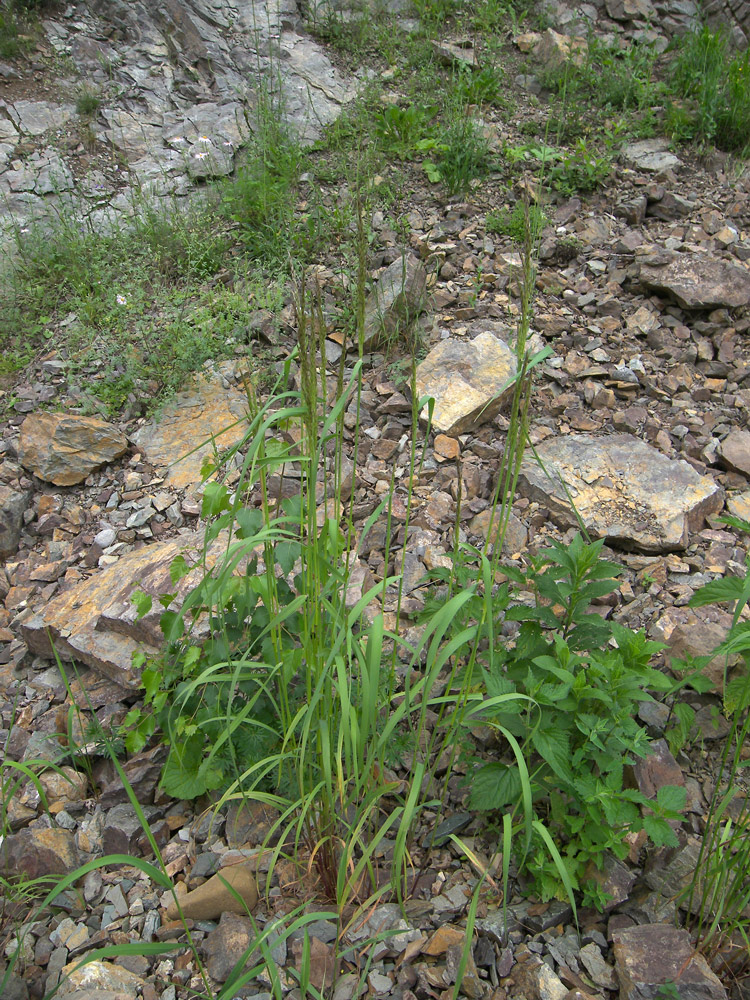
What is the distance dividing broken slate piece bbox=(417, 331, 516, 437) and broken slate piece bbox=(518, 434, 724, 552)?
0.37 meters

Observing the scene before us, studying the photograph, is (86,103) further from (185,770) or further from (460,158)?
(185,770)

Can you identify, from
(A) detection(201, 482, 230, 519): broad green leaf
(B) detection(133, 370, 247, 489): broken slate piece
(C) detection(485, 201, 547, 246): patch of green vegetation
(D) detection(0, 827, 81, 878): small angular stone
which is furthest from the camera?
(C) detection(485, 201, 547, 246): patch of green vegetation

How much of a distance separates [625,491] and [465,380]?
937 mm

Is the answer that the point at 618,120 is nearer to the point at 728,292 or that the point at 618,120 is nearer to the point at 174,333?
the point at 728,292

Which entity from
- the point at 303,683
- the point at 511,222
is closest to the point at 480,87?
the point at 511,222

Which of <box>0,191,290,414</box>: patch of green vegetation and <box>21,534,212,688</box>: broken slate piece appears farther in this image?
<box>0,191,290,414</box>: patch of green vegetation

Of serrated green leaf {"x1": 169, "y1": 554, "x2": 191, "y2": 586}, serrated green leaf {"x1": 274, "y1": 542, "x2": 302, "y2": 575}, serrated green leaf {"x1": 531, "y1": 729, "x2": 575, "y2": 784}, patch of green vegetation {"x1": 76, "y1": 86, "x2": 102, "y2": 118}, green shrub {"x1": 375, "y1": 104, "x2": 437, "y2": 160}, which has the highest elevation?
patch of green vegetation {"x1": 76, "y1": 86, "x2": 102, "y2": 118}

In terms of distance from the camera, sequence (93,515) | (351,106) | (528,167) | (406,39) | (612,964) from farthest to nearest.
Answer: (406,39), (351,106), (528,167), (93,515), (612,964)

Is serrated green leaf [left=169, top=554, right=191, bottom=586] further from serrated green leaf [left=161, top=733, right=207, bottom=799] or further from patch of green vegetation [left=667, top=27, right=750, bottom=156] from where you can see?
patch of green vegetation [left=667, top=27, right=750, bottom=156]

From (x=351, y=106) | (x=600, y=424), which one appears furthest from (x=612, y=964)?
(x=351, y=106)

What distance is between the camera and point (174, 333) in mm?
3707

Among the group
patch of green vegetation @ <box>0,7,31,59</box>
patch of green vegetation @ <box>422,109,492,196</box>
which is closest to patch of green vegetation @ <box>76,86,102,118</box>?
patch of green vegetation @ <box>0,7,31,59</box>

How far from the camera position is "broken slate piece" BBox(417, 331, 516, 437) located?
322 centimetres

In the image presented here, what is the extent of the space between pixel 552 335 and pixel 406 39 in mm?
3401
